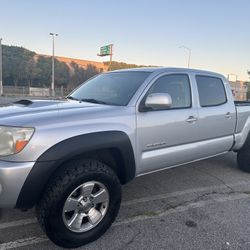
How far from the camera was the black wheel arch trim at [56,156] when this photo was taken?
8.54 ft

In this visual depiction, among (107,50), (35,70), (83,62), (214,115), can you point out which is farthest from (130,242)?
(83,62)

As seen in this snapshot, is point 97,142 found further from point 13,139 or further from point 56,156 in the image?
point 13,139

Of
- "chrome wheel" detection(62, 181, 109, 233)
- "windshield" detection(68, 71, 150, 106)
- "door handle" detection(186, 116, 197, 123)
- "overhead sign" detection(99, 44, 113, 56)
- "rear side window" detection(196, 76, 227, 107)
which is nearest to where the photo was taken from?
"chrome wheel" detection(62, 181, 109, 233)

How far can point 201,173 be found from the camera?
534 centimetres

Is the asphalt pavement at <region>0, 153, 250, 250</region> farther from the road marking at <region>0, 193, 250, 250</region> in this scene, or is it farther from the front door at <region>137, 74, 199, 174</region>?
the front door at <region>137, 74, 199, 174</region>

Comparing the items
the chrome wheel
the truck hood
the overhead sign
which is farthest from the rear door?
the overhead sign

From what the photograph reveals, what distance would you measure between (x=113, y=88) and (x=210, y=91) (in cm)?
157

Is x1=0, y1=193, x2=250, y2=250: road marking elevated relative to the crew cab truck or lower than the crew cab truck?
lower

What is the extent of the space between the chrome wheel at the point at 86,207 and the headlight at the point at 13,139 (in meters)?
0.65

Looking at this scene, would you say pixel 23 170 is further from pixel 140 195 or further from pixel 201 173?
pixel 201 173

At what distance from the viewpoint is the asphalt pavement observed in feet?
9.82

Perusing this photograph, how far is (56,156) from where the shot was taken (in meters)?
2.66

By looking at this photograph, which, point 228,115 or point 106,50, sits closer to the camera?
point 228,115

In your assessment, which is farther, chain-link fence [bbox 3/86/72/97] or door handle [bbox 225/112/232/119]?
chain-link fence [bbox 3/86/72/97]
